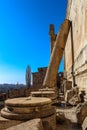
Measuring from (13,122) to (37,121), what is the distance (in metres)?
0.55

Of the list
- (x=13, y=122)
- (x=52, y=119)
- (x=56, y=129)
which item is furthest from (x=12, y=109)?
(x=56, y=129)

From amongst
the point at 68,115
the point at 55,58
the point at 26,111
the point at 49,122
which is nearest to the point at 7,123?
the point at 26,111

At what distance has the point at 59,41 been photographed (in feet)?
26.7

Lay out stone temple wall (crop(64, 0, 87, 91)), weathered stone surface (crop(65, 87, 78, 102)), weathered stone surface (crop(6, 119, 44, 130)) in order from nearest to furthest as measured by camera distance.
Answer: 1. weathered stone surface (crop(6, 119, 44, 130))
2. stone temple wall (crop(64, 0, 87, 91))
3. weathered stone surface (crop(65, 87, 78, 102))

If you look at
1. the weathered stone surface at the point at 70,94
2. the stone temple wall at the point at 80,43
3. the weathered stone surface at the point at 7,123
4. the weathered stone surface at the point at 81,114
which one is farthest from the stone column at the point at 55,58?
the weathered stone surface at the point at 7,123

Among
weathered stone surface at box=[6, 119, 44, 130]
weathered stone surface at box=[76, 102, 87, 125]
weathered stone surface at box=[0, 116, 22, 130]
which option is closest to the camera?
weathered stone surface at box=[6, 119, 44, 130]

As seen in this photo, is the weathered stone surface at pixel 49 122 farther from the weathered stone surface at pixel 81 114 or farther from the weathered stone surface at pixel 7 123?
the weathered stone surface at pixel 81 114

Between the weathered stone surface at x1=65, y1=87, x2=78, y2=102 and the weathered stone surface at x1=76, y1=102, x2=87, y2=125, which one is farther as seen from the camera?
the weathered stone surface at x1=65, y1=87, x2=78, y2=102

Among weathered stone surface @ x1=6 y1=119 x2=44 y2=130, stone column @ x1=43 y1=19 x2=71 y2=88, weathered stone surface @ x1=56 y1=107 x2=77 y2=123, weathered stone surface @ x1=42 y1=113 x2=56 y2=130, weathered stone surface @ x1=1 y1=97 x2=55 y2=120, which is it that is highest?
stone column @ x1=43 y1=19 x2=71 y2=88

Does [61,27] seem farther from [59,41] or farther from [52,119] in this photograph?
[52,119]

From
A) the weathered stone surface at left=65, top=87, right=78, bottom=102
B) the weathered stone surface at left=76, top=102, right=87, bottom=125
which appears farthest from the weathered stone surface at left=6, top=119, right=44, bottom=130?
the weathered stone surface at left=65, top=87, right=78, bottom=102

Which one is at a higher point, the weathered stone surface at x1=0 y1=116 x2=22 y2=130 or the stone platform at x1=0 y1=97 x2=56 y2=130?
the stone platform at x1=0 y1=97 x2=56 y2=130

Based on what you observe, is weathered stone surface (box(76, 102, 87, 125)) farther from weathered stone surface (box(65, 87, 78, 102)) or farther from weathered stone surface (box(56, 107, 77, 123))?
weathered stone surface (box(65, 87, 78, 102))

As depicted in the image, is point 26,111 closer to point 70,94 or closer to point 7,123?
point 7,123
